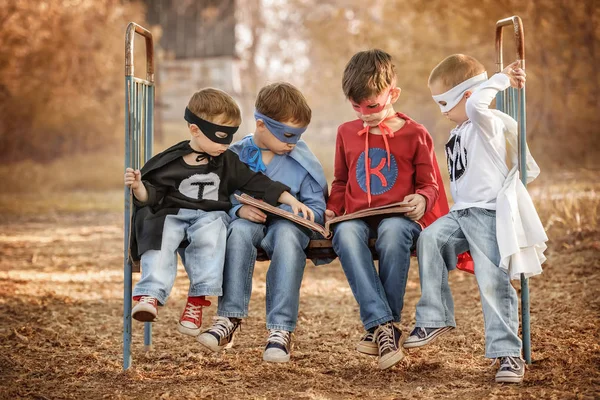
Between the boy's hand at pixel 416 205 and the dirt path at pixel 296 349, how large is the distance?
761 mm

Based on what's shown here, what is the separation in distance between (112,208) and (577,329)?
9059 millimetres

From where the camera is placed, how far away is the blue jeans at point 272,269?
355 centimetres

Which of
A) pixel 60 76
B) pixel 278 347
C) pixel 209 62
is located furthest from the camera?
pixel 209 62

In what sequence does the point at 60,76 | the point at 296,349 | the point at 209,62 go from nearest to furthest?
the point at 296,349, the point at 60,76, the point at 209,62

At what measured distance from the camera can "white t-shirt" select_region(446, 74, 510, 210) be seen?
340 centimetres

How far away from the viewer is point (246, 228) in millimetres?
3643

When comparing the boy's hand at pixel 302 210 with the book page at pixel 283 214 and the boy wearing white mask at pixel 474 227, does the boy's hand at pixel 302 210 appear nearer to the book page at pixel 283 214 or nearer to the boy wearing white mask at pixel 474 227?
the book page at pixel 283 214

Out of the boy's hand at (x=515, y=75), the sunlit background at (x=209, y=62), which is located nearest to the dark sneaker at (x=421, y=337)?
the boy's hand at (x=515, y=75)

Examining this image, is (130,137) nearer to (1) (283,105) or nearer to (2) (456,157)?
(1) (283,105)

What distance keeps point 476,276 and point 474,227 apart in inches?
9.1

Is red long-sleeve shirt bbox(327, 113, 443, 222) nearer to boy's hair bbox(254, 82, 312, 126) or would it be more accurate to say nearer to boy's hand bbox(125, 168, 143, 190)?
boy's hair bbox(254, 82, 312, 126)

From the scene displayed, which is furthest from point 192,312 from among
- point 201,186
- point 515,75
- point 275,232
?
point 515,75

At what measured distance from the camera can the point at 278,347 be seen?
3.46 m

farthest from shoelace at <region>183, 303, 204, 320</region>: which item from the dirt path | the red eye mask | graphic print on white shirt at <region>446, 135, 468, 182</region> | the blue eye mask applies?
graphic print on white shirt at <region>446, 135, 468, 182</region>
